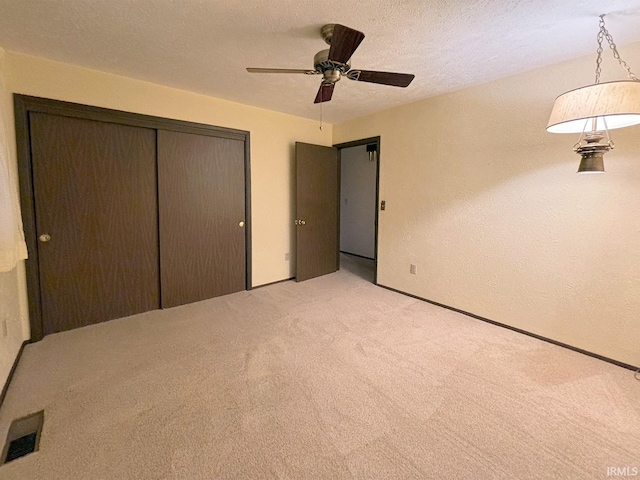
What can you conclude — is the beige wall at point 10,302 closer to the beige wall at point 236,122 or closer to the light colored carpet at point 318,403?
the beige wall at point 236,122

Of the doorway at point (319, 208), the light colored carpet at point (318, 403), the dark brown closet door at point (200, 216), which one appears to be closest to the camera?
the light colored carpet at point (318, 403)

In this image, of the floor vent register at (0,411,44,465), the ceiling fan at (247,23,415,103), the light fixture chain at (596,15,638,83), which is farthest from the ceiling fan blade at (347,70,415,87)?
the floor vent register at (0,411,44,465)

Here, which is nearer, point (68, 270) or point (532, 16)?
point (532, 16)

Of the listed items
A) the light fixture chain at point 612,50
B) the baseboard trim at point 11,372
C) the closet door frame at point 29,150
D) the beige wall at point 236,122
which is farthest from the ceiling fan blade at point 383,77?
the baseboard trim at point 11,372

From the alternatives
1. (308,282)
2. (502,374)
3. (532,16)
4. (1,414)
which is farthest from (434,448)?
(308,282)

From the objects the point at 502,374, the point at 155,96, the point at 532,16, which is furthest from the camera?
the point at 155,96

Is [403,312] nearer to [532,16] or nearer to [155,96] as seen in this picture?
[532,16]

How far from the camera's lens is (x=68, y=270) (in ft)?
8.55

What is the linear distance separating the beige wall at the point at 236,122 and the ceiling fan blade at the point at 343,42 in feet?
6.78

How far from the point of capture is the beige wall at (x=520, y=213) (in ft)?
6.98

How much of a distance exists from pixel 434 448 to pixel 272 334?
1.56 m

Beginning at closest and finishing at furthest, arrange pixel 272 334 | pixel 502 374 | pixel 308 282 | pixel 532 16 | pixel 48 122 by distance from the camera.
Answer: pixel 532 16
pixel 502 374
pixel 48 122
pixel 272 334
pixel 308 282

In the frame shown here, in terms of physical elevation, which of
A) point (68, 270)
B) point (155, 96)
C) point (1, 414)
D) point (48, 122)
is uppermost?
point (155, 96)

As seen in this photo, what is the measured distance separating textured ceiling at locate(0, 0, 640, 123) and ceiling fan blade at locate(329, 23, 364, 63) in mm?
273
